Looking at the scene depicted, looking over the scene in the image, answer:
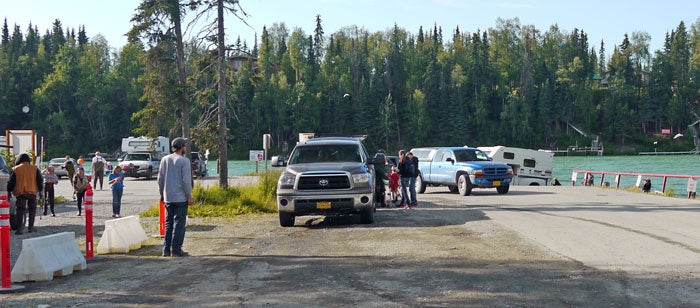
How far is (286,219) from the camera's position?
593 inches

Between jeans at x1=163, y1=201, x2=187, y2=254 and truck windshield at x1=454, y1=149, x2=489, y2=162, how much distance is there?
712 inches

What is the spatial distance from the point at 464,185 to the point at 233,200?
10335 mm

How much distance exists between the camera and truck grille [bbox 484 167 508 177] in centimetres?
2606

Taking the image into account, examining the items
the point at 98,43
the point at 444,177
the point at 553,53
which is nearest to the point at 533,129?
the point at 553,53

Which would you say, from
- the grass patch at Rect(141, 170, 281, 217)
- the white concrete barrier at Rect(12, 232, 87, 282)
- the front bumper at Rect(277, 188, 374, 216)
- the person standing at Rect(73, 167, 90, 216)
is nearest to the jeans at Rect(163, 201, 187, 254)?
the white concrete barrier at Rect(12, 232, 87, 282)

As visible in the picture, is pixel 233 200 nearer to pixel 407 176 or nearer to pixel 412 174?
pixel 407 176

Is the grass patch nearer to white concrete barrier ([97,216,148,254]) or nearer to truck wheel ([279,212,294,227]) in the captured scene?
truck wheel ([279,212,294,227])

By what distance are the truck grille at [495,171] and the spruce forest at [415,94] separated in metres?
92.6

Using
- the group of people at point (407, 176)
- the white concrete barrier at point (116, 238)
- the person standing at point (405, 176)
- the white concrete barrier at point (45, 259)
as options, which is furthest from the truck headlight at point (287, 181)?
the person standing at point (405, 176)

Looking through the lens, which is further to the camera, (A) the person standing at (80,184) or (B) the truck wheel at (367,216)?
(A) the person standing at (80,184)

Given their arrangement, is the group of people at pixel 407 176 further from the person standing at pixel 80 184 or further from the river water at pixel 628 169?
the river water at pixel 628 169

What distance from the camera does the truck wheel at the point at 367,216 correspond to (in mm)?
15130

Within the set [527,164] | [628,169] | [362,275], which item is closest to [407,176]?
[362,275]

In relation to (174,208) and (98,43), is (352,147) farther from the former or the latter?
(98,43)
